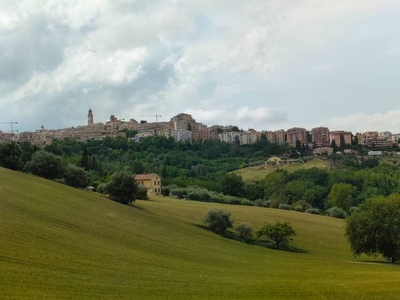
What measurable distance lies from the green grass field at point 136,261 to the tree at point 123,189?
25.8 ft

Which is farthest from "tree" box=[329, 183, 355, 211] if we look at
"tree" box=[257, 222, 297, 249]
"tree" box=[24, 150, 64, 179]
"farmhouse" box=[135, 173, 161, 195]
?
"tree" box=[24, 150, 64, 179]

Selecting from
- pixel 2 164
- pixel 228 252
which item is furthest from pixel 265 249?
pixel 2 164

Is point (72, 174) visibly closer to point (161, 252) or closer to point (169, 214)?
point (169, 214)

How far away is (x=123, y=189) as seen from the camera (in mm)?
69812

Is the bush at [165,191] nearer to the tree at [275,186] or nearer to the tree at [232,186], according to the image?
the tree at [232,186]

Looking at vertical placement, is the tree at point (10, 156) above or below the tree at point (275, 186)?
above

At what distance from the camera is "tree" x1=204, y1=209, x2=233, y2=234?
61.8 meters

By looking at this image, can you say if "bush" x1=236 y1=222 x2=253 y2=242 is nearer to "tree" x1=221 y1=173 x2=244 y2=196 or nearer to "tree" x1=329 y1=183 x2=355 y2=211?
"tree" x1=329 y1=183 x2=355 y2=211

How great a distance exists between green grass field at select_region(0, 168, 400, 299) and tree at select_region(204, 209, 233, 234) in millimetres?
1784

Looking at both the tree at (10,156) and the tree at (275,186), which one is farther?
the tree at (275,186)

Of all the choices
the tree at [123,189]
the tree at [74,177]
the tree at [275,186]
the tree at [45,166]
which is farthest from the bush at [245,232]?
the tree at [275,186]

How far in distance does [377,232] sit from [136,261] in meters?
30.2

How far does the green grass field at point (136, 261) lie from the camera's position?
1024 inches

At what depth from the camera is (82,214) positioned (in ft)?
162
